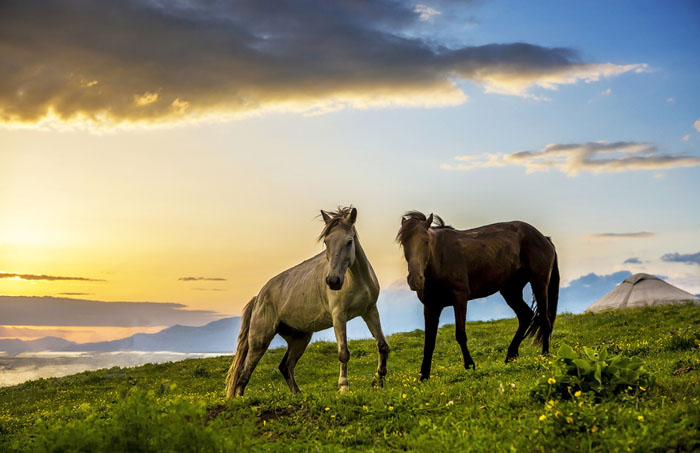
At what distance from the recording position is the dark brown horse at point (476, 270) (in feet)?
45.0

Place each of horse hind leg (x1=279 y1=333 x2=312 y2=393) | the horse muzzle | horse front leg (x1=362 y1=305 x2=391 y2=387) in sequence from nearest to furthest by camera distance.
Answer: the horse muzzle, horse front leg (x1=362 y1=305 x2=391 y2=387), horse hind leg (x1=279 y1=333 x2=312 y2=393)

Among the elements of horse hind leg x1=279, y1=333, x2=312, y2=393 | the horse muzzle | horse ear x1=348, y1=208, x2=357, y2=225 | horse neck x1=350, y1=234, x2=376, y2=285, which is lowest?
horse hind leg x1=279, y1=333, x2=312, y2=393

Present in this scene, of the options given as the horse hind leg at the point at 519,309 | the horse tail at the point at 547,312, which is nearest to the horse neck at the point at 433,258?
the horse hind leg at the point at 519,309

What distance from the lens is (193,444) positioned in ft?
21.3

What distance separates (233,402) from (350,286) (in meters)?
3.64

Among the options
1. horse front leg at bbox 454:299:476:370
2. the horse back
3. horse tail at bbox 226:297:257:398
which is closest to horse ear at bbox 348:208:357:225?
the horse back

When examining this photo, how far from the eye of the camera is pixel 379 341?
13148 mm

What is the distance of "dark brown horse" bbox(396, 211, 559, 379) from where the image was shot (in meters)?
13.7

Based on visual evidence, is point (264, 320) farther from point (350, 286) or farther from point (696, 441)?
point (696, 441)

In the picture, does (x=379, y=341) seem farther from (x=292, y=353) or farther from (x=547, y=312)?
(x=547, y=312)

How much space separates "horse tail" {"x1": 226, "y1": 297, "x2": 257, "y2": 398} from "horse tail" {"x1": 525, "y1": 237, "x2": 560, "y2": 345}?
7783 millimetres

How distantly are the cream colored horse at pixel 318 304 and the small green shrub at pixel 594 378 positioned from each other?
15.9ft

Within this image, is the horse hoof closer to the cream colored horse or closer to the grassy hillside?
the cream colored horse

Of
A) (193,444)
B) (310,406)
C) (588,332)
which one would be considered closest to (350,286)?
(310,406)
